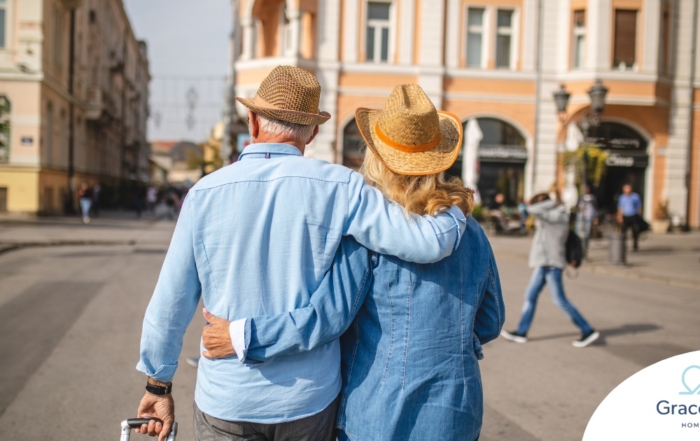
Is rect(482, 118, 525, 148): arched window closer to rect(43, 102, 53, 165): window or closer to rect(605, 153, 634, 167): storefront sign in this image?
rect(605, 153, 634, 167): storefront sign

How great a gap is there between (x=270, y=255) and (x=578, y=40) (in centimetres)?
2555

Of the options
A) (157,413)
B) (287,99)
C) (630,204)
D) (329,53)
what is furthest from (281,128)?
(329,53)

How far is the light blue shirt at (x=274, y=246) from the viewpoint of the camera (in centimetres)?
193

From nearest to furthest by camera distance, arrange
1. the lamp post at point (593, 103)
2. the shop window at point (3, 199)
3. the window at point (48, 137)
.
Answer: the lamp post at point (593, 103), the shop window at point (3, 199), the window at point (48, 137)

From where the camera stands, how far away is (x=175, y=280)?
6.53ft

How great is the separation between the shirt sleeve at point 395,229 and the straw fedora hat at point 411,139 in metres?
0.15

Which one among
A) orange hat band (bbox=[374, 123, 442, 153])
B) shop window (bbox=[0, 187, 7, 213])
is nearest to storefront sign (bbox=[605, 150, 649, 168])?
shop window (bbox=[0, 187, 7, 213])

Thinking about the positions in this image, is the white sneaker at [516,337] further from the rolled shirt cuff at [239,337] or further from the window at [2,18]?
the window at [2,18]

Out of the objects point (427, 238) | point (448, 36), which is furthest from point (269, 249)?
point (448, 36)

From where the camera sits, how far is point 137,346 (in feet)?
20.8

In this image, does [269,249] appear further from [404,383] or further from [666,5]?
[666,5]

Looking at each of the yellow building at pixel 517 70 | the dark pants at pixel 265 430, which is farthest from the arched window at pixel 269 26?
the dark pants at pixel 265 430

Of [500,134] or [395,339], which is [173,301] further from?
[500,134]

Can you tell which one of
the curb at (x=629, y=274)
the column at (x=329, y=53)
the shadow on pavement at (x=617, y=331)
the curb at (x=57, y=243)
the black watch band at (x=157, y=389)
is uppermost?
the column at (x=329, y=53)
